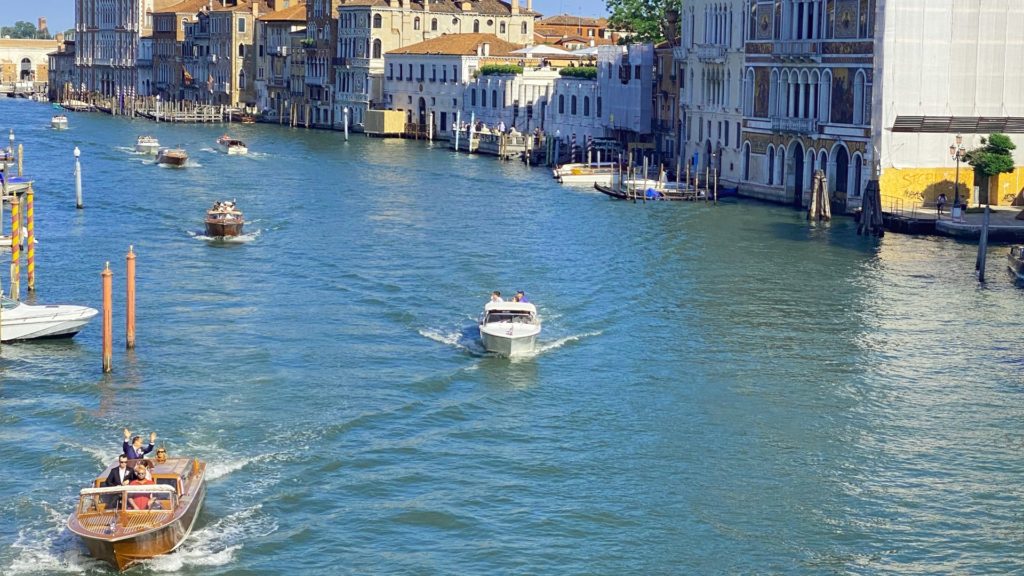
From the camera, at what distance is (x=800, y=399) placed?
1282 inches

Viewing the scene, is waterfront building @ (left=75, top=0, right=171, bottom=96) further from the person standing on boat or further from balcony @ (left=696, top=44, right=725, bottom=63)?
the person standing on boat

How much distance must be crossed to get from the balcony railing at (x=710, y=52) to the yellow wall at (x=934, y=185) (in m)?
15.7

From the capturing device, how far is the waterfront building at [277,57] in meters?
138

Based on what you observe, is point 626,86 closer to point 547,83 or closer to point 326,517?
point 547,83

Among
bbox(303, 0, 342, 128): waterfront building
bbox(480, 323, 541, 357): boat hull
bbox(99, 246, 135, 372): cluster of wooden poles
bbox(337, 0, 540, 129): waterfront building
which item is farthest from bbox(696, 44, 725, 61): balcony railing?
bbox(303, 0, 342, 128): waterfront building

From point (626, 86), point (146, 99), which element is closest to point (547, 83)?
point (626, 86)

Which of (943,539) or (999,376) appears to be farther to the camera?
(999,376)

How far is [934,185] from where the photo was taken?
60.8 meters

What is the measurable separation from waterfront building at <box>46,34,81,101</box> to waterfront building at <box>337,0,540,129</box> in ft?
207

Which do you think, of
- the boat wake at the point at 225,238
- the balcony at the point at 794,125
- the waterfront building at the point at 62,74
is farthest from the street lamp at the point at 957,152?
the waterfront building at the point at 62,74

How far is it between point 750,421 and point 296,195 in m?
43.3

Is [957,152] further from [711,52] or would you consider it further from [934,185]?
[711,52]

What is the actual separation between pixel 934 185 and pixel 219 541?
42.4m

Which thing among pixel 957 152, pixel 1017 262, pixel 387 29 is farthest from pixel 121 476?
pixel 387 29
